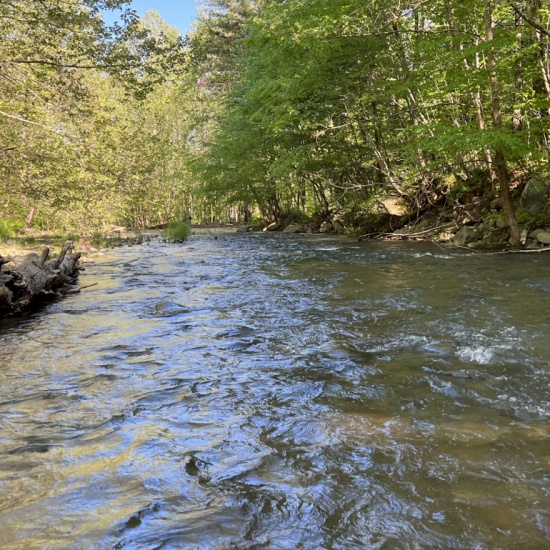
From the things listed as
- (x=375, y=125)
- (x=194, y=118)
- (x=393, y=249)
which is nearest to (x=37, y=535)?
(x=393, y=249)

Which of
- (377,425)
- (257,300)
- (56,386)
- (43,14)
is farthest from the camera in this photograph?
(43,14)

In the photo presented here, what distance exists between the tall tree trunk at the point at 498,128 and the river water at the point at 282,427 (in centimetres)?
477

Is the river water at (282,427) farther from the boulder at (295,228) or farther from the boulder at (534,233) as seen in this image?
the boulder at (295,228)

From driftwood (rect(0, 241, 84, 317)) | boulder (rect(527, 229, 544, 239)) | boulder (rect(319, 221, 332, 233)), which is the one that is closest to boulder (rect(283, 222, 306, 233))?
boulder (rect(319, 221, 332, 233))

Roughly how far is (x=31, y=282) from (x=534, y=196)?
1198cm

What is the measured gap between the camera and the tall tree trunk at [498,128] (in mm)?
9594

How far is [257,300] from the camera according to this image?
7.42 m

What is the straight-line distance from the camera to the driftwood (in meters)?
6.48

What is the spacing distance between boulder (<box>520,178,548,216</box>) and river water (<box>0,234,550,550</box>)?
6.49m

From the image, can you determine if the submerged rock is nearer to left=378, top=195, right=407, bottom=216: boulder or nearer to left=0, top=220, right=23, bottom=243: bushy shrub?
left=378, top=195, right=407, bottom=216: boulder

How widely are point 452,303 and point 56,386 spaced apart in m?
5.03

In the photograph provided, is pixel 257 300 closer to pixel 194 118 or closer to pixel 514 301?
pixel 514 301

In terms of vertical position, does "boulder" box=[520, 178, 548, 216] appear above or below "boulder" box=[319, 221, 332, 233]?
above

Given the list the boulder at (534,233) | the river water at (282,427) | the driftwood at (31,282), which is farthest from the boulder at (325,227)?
the river water at (282,427)
